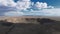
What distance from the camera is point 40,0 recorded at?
12.0 ft

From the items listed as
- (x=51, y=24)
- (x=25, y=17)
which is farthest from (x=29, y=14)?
(x=51, y=24)

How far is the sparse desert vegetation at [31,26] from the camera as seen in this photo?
3592mm

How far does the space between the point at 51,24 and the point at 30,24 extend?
315 mm

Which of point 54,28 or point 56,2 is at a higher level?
point 56,2

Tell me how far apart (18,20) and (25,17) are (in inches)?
4.5

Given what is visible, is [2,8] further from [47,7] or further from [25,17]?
[47,7]

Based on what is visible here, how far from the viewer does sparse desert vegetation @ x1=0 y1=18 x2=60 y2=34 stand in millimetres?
3592

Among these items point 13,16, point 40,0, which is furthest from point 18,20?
point 40,0

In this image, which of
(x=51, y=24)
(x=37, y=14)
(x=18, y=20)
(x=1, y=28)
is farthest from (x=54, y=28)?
(x=1, y=28)

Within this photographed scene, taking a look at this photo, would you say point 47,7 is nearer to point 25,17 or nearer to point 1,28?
point 25,17

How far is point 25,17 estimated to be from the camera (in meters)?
3.66

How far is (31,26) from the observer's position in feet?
12.0

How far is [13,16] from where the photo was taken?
3.67m

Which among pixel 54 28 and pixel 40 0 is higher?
pixel 40 0
